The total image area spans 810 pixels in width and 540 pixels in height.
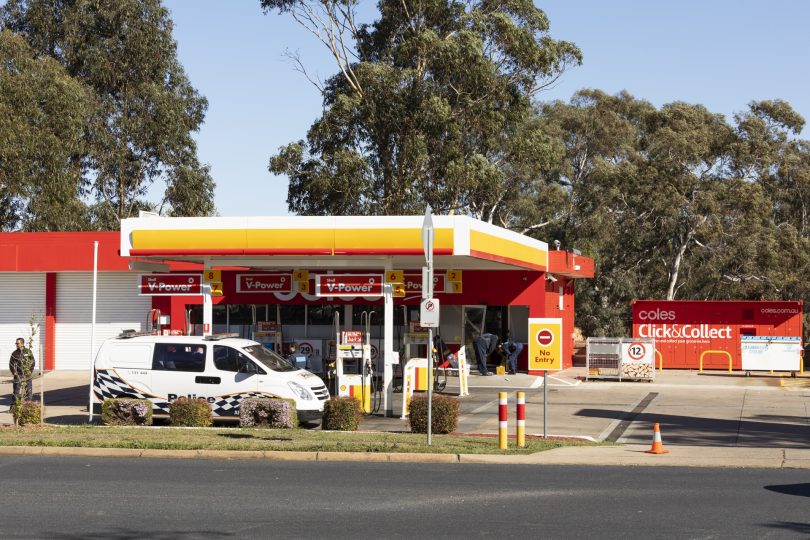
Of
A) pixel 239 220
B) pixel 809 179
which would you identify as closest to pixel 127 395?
pixel 239 220

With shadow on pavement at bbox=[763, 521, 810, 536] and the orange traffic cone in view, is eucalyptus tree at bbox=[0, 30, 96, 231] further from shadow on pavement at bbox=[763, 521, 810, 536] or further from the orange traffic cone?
shadow on pavement at bbox=[763, 521, 810, 536]

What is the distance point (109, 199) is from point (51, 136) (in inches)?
279

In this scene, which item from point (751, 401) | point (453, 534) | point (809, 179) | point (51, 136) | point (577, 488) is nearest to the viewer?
A: point (453, 534)

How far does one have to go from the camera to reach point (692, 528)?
10.7 m

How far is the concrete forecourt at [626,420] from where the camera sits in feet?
53.4

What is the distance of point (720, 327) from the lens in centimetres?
3747

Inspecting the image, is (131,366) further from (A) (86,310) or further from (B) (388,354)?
(A) (86,310)

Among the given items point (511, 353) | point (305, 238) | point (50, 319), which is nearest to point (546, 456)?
point (305, 238)

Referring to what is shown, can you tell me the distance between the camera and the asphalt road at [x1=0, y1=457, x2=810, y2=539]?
10.6 m

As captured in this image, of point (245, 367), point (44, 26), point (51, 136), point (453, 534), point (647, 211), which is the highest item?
point (44, 26)

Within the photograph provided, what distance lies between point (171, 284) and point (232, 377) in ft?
13.5

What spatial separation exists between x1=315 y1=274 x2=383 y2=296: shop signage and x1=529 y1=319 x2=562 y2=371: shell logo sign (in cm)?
542

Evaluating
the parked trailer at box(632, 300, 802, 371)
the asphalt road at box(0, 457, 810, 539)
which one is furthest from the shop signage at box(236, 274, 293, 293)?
the parked trailer at box(632, 300, 802, 371)

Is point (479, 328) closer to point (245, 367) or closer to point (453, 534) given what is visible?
point (245, 367)
